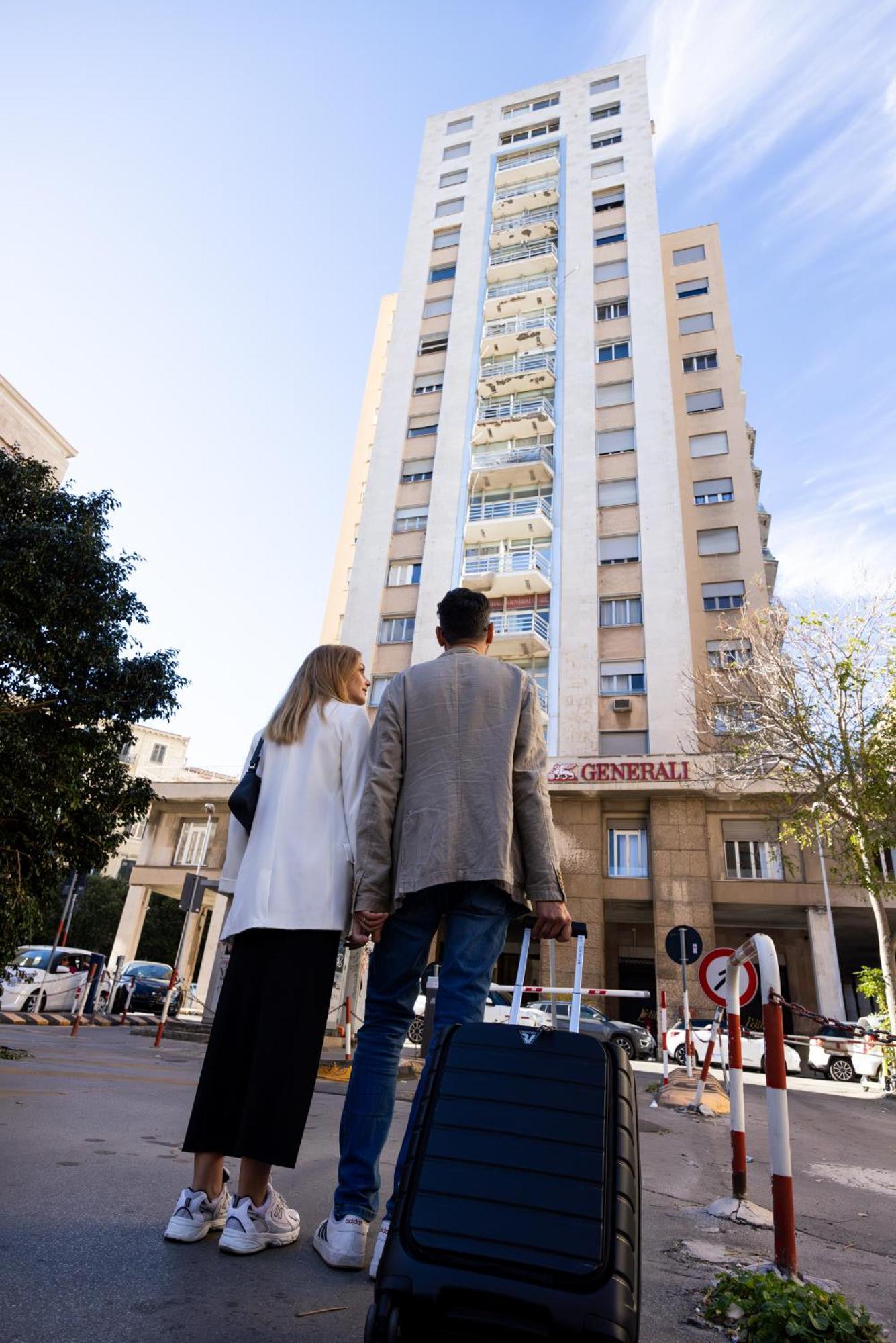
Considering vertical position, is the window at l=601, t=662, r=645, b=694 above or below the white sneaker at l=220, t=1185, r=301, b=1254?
above

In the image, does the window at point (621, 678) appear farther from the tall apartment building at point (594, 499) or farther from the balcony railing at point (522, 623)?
the balcony railing at point (522, 623)

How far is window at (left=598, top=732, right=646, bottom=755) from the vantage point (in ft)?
75.9

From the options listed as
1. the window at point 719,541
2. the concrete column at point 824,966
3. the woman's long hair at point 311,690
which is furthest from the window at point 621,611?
the woman's long hair at point 311,690

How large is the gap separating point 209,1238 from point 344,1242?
1.39ft

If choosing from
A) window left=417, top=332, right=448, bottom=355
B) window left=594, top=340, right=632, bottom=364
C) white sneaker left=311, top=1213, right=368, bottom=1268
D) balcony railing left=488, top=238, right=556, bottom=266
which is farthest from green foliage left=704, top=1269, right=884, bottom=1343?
balcony railing left=488, top=238, right=556, bottom=266

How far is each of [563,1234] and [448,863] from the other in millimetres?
1124

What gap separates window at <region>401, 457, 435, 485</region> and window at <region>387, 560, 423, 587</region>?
3.90 meters

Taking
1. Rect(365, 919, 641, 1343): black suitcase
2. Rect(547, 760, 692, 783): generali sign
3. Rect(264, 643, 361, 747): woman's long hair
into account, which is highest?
Rect(547, 760, 692, 783): generali sign

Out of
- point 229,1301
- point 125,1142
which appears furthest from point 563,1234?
point 125,1142

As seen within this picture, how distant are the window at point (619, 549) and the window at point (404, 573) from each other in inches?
260

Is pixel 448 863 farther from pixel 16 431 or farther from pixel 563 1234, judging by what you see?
pixel 16 431

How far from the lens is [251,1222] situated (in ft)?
6.86

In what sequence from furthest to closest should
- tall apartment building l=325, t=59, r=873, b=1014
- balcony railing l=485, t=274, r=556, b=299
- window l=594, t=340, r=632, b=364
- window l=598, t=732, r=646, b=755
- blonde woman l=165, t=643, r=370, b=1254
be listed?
1. balcony railing l=485, t=274, r=556, b=299
2. window l=594, t=340, r=632, b=364
3. window l=598, t=732, r=646, b=755
4. tall apartment building l=325, t=59, r=873, b=1014
5. blonde woman l=165, t=643, r=370, b=1254

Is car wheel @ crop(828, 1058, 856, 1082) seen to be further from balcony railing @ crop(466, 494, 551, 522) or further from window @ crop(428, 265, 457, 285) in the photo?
window @ crop(428, 265, 457, 285)
